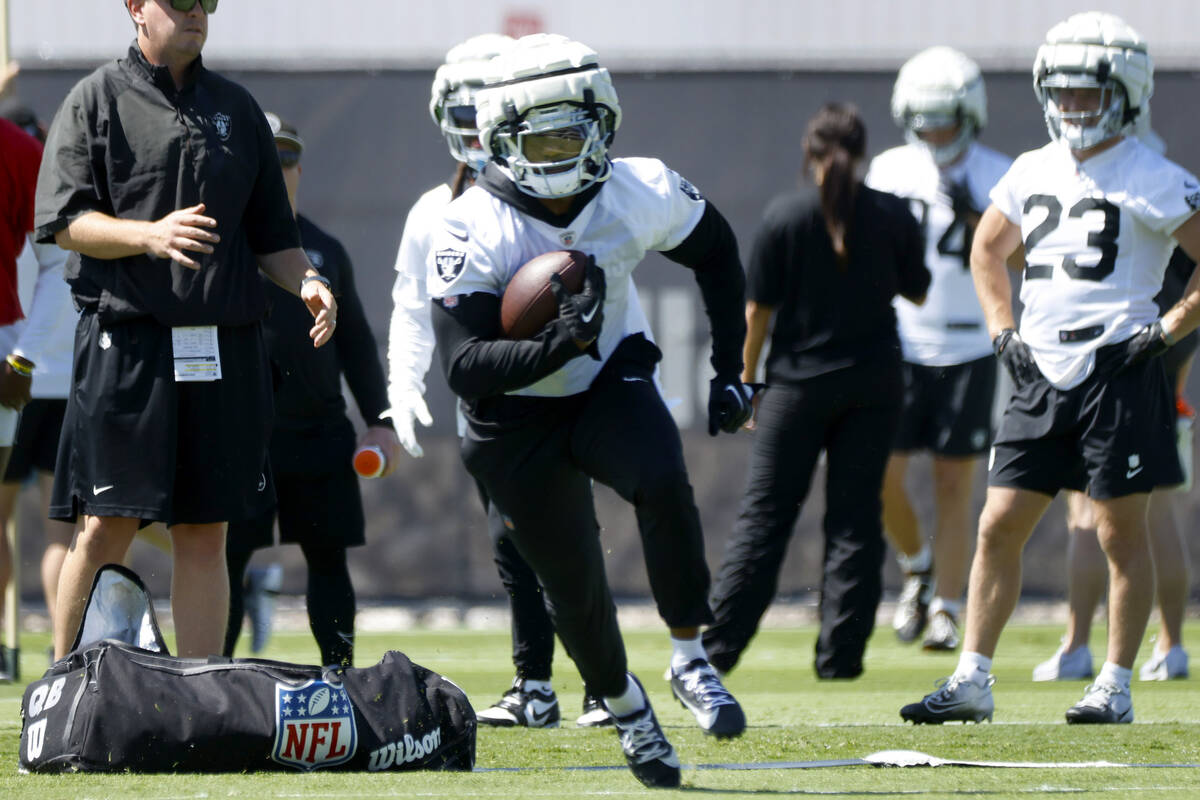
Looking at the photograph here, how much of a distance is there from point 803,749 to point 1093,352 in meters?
1.53

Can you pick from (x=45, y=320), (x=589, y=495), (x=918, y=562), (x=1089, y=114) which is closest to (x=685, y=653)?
(x=589, y=495)

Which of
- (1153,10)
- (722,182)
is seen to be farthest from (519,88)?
(1153,10)

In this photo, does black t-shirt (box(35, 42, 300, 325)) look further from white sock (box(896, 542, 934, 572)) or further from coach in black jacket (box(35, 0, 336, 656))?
white sock (box(896, 542, 934, 572))

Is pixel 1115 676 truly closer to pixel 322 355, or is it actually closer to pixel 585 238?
pixel 585 238

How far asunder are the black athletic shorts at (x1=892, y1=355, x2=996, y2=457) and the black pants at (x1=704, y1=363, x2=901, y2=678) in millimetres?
1375

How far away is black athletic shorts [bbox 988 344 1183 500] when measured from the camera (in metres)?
5.62

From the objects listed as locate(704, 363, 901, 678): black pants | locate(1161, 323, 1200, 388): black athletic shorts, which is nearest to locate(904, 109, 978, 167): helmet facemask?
locate(1161, 323, 1200, 388): black athletic shorts

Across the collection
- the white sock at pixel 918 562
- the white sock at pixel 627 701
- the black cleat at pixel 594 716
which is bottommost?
the white sock at pixel 918 562

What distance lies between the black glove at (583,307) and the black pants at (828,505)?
2.69 metres

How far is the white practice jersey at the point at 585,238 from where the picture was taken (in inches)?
173

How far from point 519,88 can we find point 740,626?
9.62ft

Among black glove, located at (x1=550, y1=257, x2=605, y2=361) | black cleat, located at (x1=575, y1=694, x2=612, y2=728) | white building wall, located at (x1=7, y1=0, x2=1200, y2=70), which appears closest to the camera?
black glove, located at (x1=550, y1=257, x2=605, y2=361)

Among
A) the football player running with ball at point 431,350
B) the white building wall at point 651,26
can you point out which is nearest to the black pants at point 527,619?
the football player running with ball at point 431,350

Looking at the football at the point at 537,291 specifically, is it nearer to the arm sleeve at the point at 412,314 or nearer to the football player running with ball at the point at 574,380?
the football player running with ball at the point at 574,380
